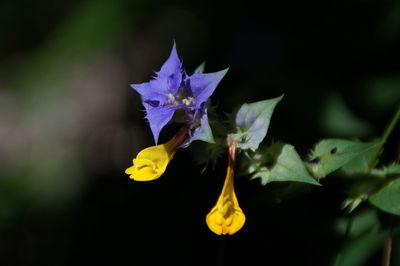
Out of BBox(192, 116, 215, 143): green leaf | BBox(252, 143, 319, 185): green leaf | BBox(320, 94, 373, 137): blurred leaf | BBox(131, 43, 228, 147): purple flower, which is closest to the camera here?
BBox(192, 116, 215, 143): green leaf

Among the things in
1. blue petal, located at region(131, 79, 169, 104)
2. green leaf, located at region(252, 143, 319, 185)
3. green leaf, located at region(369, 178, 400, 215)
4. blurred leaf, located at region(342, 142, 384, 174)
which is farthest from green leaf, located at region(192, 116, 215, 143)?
green leaf, located at region(369, 178, 400, 215)

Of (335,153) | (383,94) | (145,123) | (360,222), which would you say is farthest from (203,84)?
(145,123)

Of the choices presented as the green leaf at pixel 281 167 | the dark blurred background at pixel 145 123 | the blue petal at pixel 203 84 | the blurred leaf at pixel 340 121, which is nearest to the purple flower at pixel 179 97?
the blue petal at pixel 203 84

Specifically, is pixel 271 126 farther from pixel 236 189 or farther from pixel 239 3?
pixel 239 3

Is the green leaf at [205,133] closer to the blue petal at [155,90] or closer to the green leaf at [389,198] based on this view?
the blue petal at [155,90]

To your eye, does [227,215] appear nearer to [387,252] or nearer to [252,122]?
[252,122]

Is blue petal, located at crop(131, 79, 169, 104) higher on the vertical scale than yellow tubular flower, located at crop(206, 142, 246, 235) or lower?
higher

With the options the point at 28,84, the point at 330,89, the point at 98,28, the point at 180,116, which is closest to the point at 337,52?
the point at 330,89

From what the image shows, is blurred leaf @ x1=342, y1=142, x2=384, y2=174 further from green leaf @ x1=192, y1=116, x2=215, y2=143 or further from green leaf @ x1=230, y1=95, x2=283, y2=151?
green leaf @ x1=192, y1=116, x2=215, y2=143
